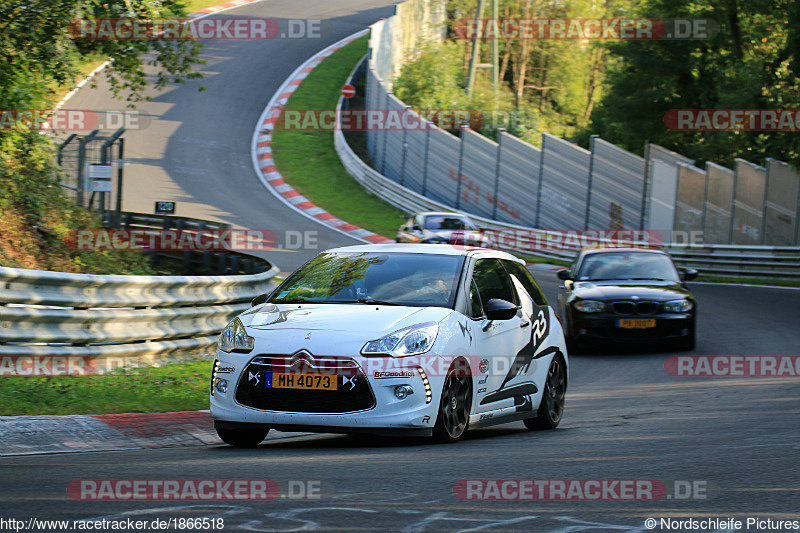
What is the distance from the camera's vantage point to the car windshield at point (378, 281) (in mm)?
7867

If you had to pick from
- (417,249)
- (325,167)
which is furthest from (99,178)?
(325,167)

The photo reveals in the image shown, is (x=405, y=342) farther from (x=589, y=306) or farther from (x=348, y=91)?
(x=348, y=91)

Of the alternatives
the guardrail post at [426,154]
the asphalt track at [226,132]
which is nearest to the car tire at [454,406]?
the asphalt track at [226,132]

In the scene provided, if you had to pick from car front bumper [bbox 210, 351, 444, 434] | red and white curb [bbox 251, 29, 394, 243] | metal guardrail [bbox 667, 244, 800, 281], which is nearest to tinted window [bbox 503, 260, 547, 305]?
car front bumper [bbox 210, 351, 444, 434]

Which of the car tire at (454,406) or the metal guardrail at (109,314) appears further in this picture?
the metal guardrail at (109,314)

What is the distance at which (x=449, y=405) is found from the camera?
7.43 meters

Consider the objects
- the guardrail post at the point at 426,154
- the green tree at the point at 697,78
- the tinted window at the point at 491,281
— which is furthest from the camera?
the guardrail post at the point at 426,154

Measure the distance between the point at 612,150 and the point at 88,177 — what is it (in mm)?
21818

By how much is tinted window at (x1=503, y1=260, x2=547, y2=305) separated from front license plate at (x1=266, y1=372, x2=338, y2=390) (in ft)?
8.74

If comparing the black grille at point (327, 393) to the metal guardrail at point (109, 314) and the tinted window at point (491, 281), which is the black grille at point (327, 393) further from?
the metal guardrail at point (109, 314)

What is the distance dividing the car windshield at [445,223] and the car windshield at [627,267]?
417 inches

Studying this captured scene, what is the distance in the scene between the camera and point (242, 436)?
7.54 meters

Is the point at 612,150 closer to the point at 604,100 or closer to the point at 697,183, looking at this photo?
the point at 697,183

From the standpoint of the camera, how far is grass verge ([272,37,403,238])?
3681cm
